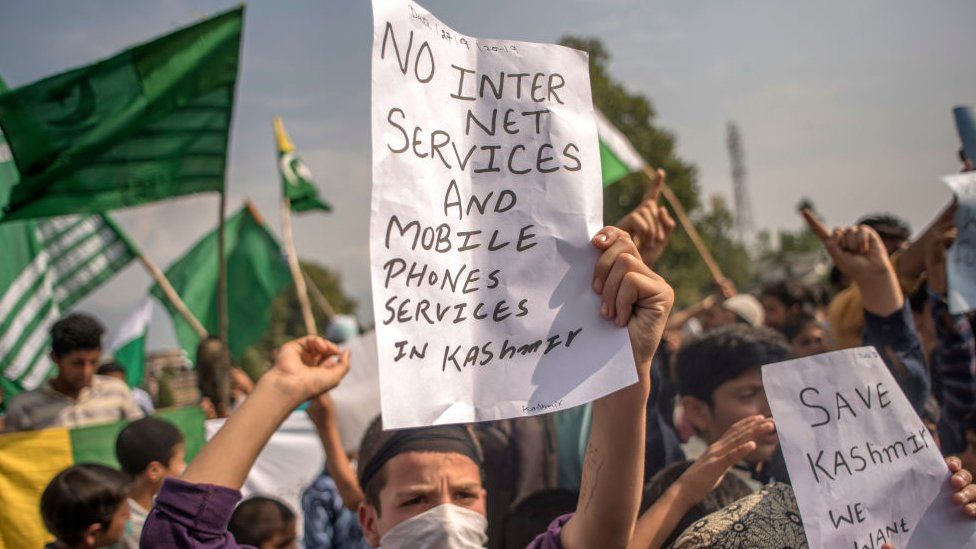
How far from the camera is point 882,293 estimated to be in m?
2.57

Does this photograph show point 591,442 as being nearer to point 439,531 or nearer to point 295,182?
A: point 439,531

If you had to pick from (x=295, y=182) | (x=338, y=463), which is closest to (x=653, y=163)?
(x=295, y=182)

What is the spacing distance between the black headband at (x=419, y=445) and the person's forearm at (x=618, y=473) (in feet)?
1.78

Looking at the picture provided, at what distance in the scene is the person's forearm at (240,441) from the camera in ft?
5.34

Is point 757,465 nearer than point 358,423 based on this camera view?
Yes

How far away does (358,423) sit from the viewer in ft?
12.8

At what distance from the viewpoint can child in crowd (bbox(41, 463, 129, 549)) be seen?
2.82m

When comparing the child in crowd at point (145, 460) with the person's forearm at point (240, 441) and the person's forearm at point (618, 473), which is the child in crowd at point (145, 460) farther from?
the person's forearm at point (618, 473)

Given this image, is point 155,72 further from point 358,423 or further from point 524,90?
point 524,90

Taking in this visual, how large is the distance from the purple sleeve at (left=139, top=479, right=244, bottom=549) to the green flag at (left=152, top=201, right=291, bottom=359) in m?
6.45

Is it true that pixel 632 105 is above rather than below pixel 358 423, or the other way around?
above

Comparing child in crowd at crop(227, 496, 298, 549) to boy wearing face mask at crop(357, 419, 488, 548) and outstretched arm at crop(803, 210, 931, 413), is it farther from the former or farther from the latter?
outstretched arm at crop(803, 210, 931, 413)

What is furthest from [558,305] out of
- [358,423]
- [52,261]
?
[52,261]

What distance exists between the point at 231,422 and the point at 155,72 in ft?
11.5
